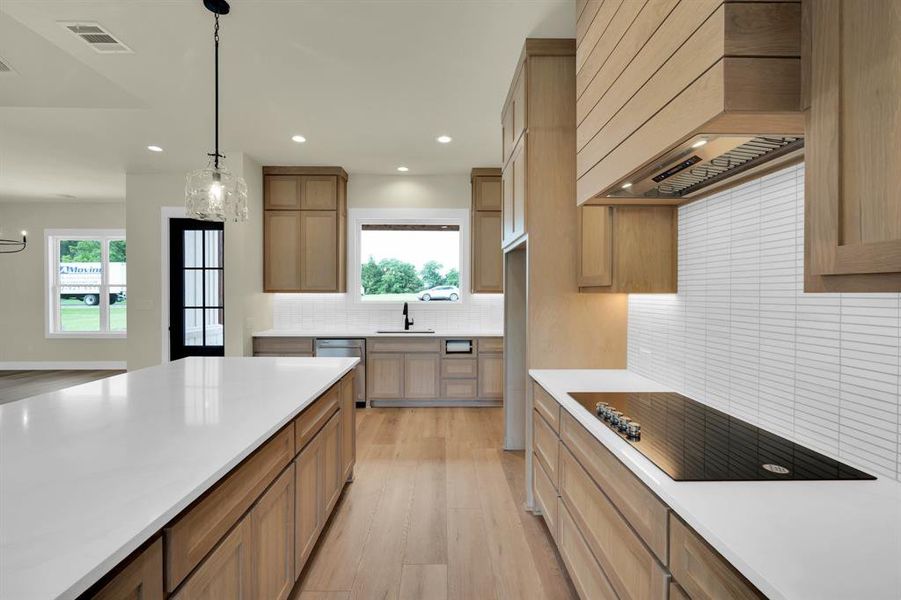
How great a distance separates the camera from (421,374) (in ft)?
16.0

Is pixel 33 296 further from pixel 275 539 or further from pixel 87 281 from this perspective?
pixel 275 539

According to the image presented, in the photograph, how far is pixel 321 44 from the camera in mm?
2516

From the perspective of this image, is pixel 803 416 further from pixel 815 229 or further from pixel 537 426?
pixel 537 426

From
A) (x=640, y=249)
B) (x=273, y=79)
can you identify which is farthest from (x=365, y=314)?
(x=640, y=249)

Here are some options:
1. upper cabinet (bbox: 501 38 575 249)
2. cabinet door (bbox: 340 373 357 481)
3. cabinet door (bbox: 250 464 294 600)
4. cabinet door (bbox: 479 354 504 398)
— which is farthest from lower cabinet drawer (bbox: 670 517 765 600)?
cabinet door (bbox: 479 354 504 398)

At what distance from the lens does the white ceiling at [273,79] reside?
7.37 feet

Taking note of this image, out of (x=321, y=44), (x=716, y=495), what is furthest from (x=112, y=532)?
(x=321, y=44)

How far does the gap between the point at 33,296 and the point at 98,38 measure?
698 cm

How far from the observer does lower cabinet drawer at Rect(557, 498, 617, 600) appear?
1446mm

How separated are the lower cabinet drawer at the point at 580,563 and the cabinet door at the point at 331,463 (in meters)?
1.19

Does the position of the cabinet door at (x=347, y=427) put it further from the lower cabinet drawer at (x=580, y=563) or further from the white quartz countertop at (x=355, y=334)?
the white quartz countertop at (x=355, y=334)

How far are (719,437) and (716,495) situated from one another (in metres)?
0.50

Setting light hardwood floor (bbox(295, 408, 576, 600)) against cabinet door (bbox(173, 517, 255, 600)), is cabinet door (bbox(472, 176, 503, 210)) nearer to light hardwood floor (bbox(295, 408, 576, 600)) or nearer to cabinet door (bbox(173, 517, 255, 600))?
light hardwood floor (bbox(295, 408, 576, 600))

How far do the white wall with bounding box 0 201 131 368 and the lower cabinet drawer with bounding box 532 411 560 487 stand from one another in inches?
300
